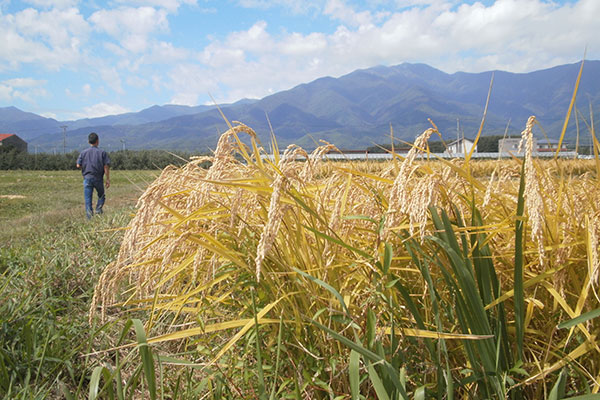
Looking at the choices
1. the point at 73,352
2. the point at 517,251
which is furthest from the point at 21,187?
the point at 517,251

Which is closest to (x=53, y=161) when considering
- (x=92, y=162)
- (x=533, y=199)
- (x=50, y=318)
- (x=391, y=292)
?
(x=92, y=162)

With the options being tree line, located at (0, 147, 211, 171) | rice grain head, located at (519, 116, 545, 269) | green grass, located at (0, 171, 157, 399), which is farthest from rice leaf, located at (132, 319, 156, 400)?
tree line, located at (0, 147, 211, 171)

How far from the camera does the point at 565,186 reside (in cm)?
174

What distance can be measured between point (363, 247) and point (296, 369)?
20.7 inches

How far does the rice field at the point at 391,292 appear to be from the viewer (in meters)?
1.23

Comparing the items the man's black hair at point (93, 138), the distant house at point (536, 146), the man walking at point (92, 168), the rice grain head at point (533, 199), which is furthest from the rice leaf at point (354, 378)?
the man's black hair at point (93, 138)

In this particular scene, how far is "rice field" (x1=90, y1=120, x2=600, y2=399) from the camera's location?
123cm

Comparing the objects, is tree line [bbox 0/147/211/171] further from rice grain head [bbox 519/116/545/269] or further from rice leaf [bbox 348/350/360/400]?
rice grain head [bbox 519/116/545/269]

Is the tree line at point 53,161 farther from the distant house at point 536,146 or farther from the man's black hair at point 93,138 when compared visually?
the distant house at point 536,146

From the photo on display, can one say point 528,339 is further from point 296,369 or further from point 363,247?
point 296,369

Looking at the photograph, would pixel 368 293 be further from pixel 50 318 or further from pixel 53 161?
pixel 53 161

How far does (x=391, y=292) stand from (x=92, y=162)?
31.8 feet

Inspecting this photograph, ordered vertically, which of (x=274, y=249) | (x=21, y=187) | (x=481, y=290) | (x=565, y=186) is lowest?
(x=21, y=187)

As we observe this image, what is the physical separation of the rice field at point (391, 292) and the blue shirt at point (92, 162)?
8733mm
